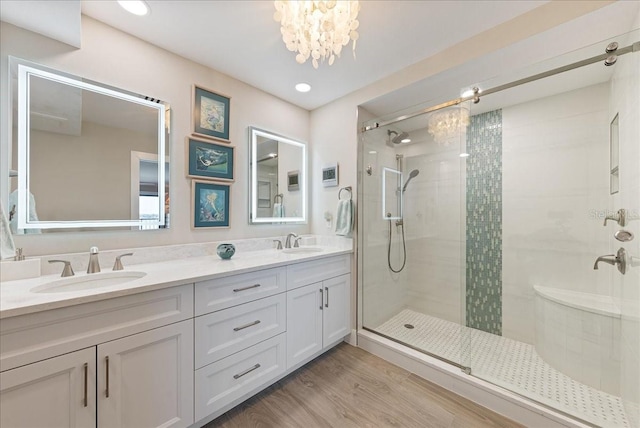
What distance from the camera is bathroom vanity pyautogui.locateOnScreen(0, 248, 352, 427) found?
0.88 metres

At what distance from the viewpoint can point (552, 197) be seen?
6.80 ft

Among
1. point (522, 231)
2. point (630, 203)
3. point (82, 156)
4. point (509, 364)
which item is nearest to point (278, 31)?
point (82, 156)

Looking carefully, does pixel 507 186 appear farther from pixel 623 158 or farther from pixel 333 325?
pixel 333 325

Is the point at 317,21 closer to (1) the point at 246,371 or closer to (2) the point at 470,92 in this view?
(2) the point at 470,92

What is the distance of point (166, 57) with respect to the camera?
1.73 meters

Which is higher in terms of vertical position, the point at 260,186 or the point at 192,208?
the point at 260,186

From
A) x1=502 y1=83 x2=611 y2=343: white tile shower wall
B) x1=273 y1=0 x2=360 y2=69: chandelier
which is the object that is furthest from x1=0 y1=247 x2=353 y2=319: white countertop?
x1=502 y1=83 x2=611 y2=343: white tile shower wall

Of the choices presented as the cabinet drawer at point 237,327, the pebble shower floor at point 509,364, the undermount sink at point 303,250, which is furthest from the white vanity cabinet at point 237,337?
the pebble shower floor at point 509,364

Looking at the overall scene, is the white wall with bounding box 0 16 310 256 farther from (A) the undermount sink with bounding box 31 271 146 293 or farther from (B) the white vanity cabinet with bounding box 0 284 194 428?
(B) the white vanity cabinet with bounding box 0 284 194 428


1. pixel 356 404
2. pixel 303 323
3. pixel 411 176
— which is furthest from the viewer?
pixel 411 176

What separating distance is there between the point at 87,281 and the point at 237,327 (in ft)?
2.76

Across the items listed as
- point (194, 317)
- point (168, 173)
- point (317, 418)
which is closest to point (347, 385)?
point (317, 418)

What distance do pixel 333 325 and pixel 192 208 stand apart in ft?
4.95

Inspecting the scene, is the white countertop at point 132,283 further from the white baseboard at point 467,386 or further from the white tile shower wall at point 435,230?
the white tile shower wall at point 435,230
